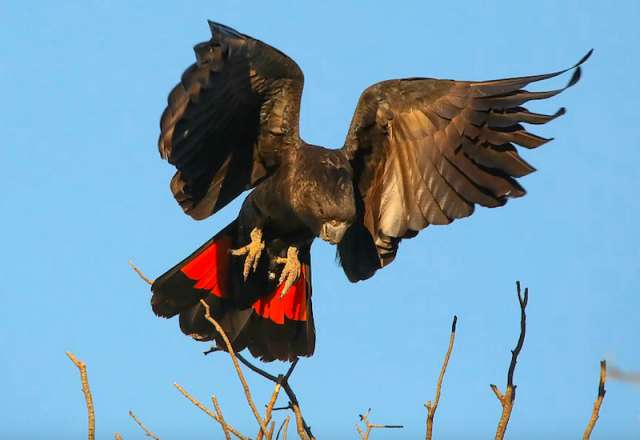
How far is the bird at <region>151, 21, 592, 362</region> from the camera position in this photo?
5.97 m

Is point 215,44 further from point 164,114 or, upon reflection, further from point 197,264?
point 197,264

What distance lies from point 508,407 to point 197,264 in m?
3.28

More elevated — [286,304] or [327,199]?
[327,199]

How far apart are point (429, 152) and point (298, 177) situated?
0.97 m

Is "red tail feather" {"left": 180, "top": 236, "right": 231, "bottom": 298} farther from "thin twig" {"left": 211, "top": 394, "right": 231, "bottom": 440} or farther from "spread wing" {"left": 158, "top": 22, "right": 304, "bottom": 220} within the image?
"thin twig" {"left": 211, "top": 394, "right": 231, "bottom": 440}

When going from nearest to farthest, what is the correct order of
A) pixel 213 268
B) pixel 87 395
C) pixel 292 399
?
pixel 87 395 < pixel 292 399 < pixel 213 268

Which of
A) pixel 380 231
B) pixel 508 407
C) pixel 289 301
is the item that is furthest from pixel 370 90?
pixel 508 407

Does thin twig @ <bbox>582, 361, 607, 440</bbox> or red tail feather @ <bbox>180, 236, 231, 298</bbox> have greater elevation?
red tail feather @ <bbox>180, 236, 231, 298</bbox>

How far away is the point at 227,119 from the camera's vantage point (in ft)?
20.1

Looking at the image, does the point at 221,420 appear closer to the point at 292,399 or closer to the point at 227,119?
the point at 292,399

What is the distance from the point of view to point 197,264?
263 inches

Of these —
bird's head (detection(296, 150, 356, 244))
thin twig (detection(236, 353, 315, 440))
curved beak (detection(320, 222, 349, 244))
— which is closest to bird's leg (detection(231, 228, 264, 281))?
bird's head (detection(296, 150, 356, 244))

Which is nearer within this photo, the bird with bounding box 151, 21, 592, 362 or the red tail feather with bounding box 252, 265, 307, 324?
the bird with bounding box 151, 21, 592, 362

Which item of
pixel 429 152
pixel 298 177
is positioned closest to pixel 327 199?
pixel 298 177
